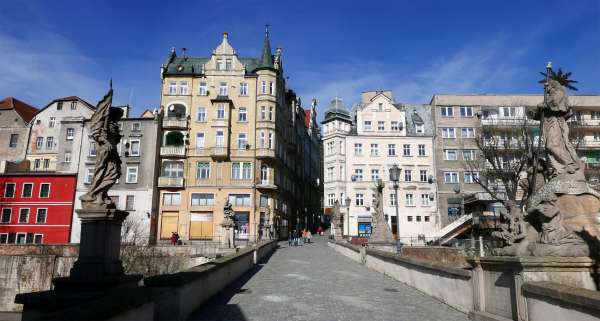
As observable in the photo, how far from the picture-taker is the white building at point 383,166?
5103 cm

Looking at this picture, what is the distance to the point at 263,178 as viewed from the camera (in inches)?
1940

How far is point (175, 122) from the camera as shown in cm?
4959

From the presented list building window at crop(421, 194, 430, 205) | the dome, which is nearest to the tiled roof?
the dome

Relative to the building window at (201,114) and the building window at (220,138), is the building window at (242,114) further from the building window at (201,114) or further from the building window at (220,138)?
the building window at (201,114)

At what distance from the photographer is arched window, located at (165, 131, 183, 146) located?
5053 centimetres

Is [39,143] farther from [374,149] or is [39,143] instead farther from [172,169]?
[374,149]

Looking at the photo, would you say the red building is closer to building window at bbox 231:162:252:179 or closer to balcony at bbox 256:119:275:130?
building window at bbox 231:162:252:179

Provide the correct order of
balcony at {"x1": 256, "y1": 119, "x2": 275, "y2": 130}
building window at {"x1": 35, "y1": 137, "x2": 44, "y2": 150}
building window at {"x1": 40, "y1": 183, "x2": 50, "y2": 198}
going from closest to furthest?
building window at {"x1": 40, "y1": 183, "x2": 50, "y2": 198}, balcony at {"x1": 256, "y1": 119, "x2": 275, "y2": 130}, building window at {"x1": 35, "y1": 137, "x2": 44, "y2": 150}

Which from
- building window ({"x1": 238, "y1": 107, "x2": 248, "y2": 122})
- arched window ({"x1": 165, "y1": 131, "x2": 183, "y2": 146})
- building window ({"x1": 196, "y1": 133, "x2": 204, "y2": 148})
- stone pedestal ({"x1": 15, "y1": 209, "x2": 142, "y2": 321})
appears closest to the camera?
stone pedestal ({"x1": 15, "y1": 209, "x2": 142, "y2": 321})

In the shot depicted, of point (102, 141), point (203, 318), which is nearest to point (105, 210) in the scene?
point (102, 141)

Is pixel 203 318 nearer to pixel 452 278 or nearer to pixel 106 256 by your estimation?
pixel 106 256

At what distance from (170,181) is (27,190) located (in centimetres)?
1568

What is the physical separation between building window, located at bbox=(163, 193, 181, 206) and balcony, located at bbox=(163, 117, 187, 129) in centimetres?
785

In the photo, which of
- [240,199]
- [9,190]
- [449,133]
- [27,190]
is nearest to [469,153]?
[449,133]
